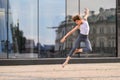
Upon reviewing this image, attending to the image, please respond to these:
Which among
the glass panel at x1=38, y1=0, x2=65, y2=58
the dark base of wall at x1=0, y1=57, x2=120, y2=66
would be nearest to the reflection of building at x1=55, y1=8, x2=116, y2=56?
the glass panel at x1=38, y1=0, x2=65, y2=58

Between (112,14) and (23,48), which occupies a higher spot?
(112,14)

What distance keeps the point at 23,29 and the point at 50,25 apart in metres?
1.67

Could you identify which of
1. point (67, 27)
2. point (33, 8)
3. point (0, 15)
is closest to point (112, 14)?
point (67, 27)

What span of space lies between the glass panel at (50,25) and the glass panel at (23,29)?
43cm

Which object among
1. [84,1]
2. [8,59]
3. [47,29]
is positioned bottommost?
[8,59]

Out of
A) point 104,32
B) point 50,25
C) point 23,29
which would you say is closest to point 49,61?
point 50,25

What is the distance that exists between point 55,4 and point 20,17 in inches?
89.9

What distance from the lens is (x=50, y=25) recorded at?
26672 mm

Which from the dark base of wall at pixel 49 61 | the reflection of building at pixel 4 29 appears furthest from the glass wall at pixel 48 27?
the dark base of wall at pixel 49 61

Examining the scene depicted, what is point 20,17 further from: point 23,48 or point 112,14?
point 112,14

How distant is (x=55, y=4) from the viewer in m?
26.7

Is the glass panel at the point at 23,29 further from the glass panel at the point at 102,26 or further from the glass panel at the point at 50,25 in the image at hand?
the glass panel at the point at 102,26

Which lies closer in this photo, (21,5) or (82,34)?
(82,34)

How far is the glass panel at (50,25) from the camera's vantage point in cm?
2641
